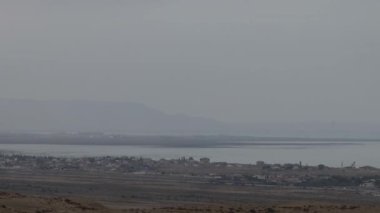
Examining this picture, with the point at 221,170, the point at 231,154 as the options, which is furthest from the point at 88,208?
the point at 231,154

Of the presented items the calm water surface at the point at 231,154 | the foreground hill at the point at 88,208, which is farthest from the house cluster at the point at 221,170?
the foreground hill at the point at 88,208

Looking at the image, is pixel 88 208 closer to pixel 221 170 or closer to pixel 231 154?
pixel 221 170

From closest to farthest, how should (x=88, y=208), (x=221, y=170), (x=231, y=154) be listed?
(x=88, y=208) < (x=221, y=170) < (x=231, y=154)

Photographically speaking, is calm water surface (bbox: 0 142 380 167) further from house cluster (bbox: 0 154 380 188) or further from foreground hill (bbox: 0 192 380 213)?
foreground hill (bbox: 0 192 380 213)

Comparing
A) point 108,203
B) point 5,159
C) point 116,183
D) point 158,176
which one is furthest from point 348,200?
point 5,159

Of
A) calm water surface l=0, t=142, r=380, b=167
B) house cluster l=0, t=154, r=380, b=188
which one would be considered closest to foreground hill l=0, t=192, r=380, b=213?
house cluster l=0, t=154, r=380, b=188

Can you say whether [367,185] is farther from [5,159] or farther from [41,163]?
[5,159]

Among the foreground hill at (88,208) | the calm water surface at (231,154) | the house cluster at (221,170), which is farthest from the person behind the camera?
the calm water surface at (231,154)

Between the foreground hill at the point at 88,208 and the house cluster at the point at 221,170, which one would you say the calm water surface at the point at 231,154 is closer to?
the house cluster at the point at 221,170

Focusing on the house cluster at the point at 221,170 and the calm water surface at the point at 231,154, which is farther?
the calm water surface at the point at 231,154

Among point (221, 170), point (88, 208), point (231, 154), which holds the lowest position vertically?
point (88, 208)

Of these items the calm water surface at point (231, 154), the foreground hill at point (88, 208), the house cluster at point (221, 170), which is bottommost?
the foreground hill at point (88, 208)
